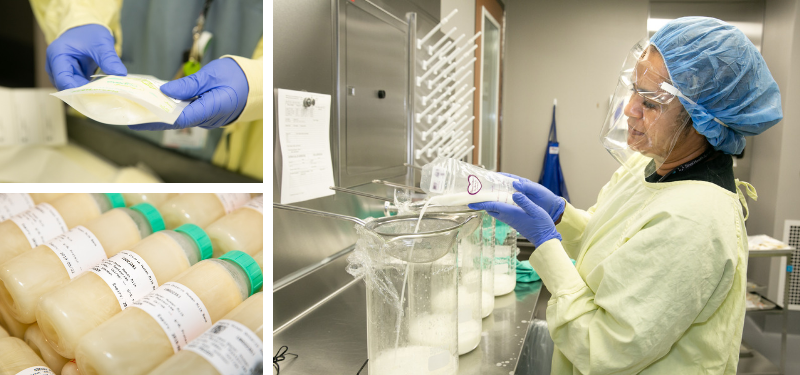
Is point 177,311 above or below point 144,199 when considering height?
below

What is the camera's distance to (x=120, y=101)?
0.56 metres

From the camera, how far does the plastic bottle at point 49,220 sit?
61 centimetres

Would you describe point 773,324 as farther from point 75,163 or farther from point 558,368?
point 75,163

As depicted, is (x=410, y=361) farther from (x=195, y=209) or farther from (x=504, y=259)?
(x=504, y=259)

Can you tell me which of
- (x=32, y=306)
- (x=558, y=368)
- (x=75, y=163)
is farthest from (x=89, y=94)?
(x=558, y=368)

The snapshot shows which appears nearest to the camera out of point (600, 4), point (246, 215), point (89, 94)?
point (89, 94)

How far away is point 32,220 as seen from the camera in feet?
2.09

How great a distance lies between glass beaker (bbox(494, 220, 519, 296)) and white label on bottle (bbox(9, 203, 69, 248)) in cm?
131

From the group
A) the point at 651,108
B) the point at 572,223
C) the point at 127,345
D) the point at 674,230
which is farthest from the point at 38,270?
the point at 572,223

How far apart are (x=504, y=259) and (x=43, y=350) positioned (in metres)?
1.41

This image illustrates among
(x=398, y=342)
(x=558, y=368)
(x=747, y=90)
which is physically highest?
(x=747, y=90)

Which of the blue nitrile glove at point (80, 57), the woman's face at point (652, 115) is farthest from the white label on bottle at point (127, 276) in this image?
the woman's face at point (652, 115)

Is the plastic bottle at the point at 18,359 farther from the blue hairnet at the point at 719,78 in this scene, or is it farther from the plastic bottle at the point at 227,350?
the blue hairnet at the point at 719,78

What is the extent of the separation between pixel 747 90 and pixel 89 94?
114 centimetres
